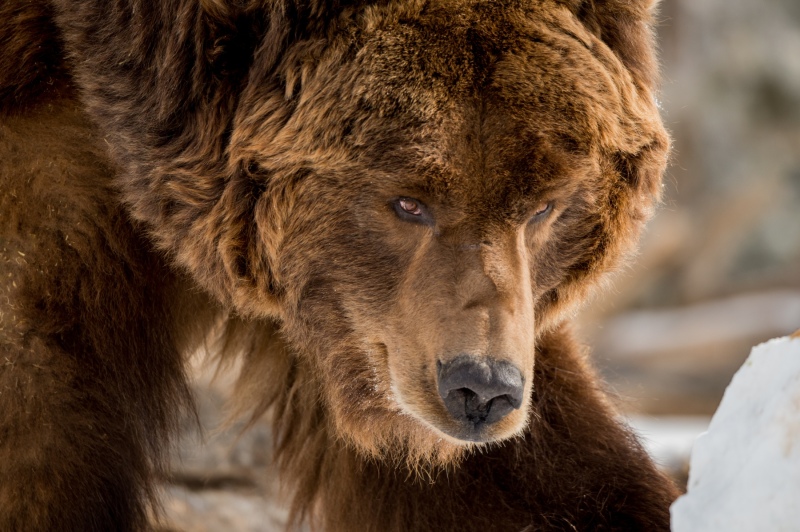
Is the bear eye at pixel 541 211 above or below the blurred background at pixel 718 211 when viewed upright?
above

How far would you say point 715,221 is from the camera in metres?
16.9

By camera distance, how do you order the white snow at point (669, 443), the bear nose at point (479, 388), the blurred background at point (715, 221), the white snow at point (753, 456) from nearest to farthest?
the white snow at point (753, 456) < the bear nose at point (479, 388) < the white snow at point (669, 443) < the blurred background at point (715, 221)

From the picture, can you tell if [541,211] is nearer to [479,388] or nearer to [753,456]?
[479,388]

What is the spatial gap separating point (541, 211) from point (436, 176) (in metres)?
0.40

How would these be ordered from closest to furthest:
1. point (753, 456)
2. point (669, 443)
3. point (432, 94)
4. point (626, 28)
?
1. point (753, 456)
2. point (432, 94)
3. point (626, 28)
4. point (669, 443)

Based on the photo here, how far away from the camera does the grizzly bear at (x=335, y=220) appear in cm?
307

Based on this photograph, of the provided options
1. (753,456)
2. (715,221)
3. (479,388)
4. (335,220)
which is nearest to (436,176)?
(335,220)

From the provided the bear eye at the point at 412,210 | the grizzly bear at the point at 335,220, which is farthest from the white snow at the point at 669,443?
the bear eye at the point at 412,210

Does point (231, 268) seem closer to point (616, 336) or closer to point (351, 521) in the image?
point (351, 521)

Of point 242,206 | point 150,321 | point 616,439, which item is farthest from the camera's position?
point 616,439

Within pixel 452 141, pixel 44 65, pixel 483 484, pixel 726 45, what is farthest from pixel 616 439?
pixel 726 45

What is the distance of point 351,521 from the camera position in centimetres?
398

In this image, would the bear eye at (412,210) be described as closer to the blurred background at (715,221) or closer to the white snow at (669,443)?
the white snow at (669,443)

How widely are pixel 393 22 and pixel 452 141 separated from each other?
0.38 metres
